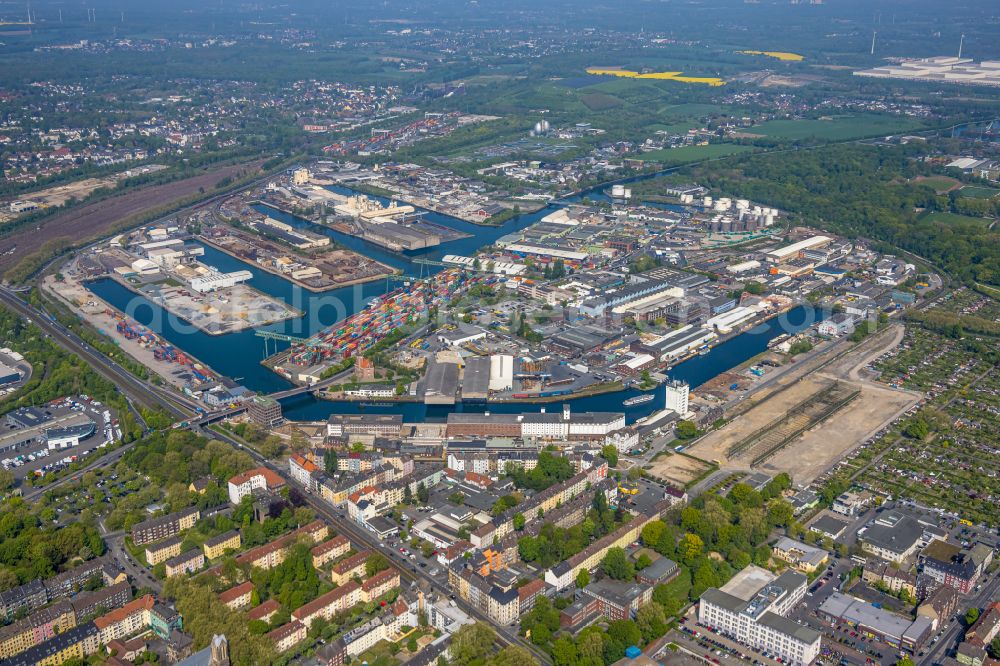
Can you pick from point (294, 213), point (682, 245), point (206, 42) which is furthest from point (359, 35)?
point (682, 245)

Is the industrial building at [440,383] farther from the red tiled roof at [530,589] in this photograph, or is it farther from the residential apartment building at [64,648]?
the residential apartment building at [64,648]

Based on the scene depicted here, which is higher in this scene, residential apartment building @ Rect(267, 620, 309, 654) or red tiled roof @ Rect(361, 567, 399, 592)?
red tiled roof @ Rect(361, 567, 399, 592)

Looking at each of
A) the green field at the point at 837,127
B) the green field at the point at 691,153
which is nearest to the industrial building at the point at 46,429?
the green field at the point at 691,153

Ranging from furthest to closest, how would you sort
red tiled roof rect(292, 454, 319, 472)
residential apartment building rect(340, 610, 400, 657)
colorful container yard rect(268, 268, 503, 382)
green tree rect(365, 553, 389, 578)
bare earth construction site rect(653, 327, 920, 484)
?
colorful container yard rect(268, 268, 503, 382) → bare earth construction site rect(653, 327, 920, 484) → red tiled roof rect(292, 454, 319, 472) → green tree rect(365, 553, 389, 578) → residential apartment building rect(340, 610, 400, 657)

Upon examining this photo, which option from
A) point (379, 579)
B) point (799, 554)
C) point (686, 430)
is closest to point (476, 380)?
point (686, 430)

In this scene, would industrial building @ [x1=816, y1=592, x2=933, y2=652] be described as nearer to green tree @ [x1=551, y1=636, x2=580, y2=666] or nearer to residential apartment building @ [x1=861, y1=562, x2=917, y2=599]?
residential apartment building @ [x1=861, y1=562, x2=917, y2=599]

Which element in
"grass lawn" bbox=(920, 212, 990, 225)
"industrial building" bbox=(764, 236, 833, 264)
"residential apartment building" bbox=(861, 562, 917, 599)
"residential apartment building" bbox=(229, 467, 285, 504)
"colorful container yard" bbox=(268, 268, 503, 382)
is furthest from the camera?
"grass lawn" bbox=(920, 212, 990, 225)

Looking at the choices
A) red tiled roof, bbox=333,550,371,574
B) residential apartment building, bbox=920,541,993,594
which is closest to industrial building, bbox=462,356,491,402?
red tiled roof, bbox=333,550,371,574

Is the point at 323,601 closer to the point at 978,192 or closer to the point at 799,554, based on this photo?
the point at 799,554
